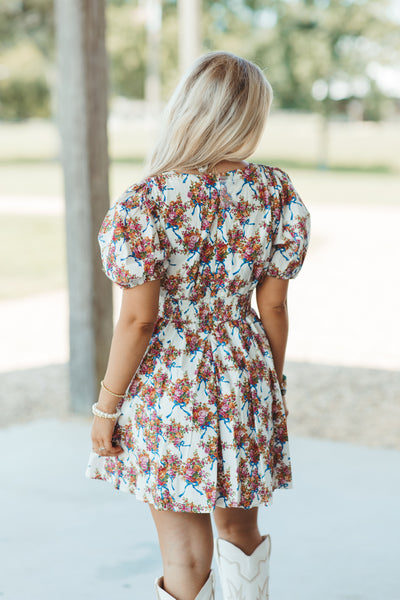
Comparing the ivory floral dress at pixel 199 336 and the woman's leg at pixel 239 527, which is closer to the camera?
the ivory floral dress at pixel 199 336

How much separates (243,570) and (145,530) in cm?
104

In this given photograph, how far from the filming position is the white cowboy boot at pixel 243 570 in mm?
1867

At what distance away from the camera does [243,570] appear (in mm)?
1881

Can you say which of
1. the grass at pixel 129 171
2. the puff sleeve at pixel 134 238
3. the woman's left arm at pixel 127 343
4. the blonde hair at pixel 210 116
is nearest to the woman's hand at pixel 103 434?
the woman's left arm at pixel 127 343

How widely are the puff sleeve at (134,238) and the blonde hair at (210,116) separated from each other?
0.11 meters

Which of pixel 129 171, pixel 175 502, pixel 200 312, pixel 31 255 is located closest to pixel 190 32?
pixel 200 312

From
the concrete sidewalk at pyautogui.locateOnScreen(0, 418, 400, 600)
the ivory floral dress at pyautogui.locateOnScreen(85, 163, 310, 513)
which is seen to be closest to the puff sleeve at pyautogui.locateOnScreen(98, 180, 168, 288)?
the ivory floral dress at pyautogui.locateOnScreen(85, 163, 310, 513)

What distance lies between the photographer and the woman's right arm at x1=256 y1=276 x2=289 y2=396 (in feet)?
5.98

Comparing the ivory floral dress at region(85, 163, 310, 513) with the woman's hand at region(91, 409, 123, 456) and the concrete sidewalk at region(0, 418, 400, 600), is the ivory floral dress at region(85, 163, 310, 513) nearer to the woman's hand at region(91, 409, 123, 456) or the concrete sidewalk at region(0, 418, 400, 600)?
the woman's hand at region(91, 409, 123, 456)

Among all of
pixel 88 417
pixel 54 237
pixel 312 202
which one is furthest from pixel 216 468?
pixel 312 202

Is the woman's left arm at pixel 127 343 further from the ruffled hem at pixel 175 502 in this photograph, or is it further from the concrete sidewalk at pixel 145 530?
the concrete sidewalk at pixel 145 530

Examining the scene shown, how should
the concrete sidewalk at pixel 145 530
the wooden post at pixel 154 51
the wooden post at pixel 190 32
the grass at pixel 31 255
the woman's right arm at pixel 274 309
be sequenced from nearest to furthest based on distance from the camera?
the woman's right arm at pixel 274 309 → the concrete sidewalk at pixel 145 530 → the wooden post at pixel 190 32 → the grass at pixel 31 255 → the wooden post at pixel 154 51

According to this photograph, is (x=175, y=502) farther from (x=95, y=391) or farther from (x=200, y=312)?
(x=95, y=391)

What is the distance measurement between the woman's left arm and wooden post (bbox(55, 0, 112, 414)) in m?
2.36
